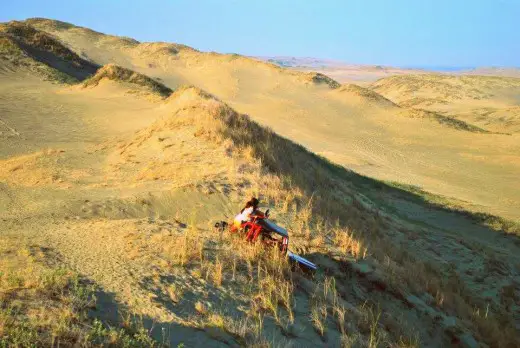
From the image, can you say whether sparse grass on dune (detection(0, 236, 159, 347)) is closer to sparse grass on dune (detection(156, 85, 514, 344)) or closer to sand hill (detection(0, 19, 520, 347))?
sand hill (detection(0, 19, 520, 347))

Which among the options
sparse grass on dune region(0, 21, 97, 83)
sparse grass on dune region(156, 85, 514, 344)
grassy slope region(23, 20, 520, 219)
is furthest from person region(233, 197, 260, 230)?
sparse grass on dune region(0, 21, 97, 83)

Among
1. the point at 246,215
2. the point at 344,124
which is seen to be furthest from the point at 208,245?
the point at 344,124

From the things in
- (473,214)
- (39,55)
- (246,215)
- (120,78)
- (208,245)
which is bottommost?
(473,214)

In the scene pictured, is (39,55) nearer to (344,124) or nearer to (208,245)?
(344,124)

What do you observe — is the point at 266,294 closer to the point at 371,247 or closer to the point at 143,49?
the point at 371,247

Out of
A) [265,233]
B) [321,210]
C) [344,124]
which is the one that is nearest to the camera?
[265,233]

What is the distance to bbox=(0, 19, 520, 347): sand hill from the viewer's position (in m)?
4.00

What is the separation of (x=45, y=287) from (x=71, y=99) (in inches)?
774

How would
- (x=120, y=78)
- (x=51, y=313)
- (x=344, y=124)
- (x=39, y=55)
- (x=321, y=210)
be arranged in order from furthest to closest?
(x=344, y=124), (x=39, y=55), (x=120, y=78), (x=321, y=210), (x=51, y=313)

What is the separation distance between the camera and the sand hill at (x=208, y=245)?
4004mm

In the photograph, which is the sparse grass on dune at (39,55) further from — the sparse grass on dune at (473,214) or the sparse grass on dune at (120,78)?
the sparse grass on dune at (473,214)

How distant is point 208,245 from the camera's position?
5773 millimetres

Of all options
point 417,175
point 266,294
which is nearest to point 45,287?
point 266,294

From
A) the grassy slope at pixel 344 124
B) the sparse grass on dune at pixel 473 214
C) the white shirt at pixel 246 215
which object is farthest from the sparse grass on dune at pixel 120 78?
the white shirt at pixel 246 215
